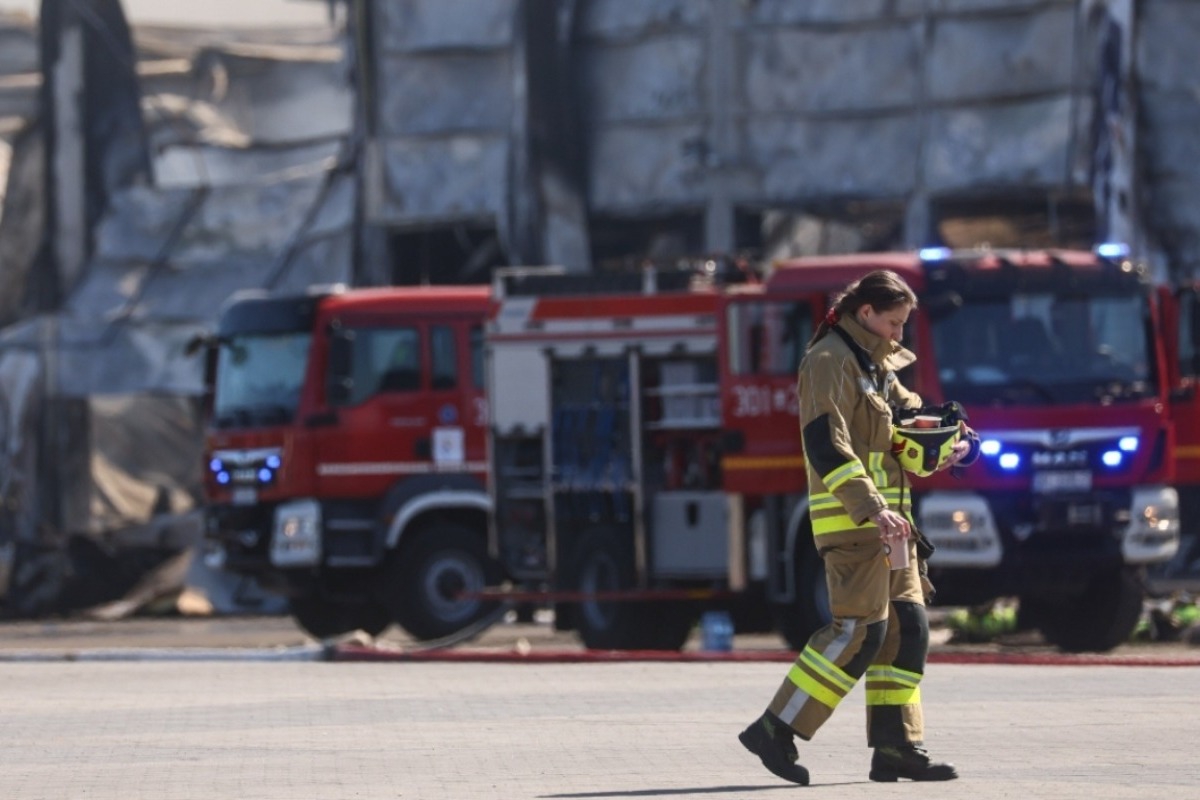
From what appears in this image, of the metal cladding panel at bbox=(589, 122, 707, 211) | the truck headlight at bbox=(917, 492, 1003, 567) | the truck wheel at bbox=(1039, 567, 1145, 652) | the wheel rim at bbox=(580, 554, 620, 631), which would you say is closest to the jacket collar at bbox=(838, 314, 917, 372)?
the truck headlight at bbox=(917, 492, 1003, 567)

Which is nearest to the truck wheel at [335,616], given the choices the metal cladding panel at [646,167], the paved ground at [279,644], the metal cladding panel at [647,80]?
the paved ground at [279,644]

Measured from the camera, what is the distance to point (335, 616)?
2180 cm

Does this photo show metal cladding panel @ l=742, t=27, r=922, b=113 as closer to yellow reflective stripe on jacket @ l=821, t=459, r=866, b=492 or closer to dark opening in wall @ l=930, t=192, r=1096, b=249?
dark opening in wall @ l=930, t=192, r=1096, b=249

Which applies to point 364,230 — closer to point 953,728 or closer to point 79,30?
point 79,30

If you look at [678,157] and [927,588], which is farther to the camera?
[678,157]

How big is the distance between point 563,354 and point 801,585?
9.46 ft

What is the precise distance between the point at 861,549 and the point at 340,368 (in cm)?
1253

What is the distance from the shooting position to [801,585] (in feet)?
54.2

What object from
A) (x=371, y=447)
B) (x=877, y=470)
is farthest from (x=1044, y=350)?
(x=877, y=470)

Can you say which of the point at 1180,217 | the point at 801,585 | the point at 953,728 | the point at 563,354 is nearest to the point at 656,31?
the point at 1180,217

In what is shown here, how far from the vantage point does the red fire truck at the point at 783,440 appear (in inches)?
628

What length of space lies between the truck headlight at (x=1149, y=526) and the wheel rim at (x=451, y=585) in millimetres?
6043

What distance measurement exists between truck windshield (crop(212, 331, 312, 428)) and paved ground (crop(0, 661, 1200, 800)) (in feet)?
21.7

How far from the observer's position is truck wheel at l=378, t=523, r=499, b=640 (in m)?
20.1
